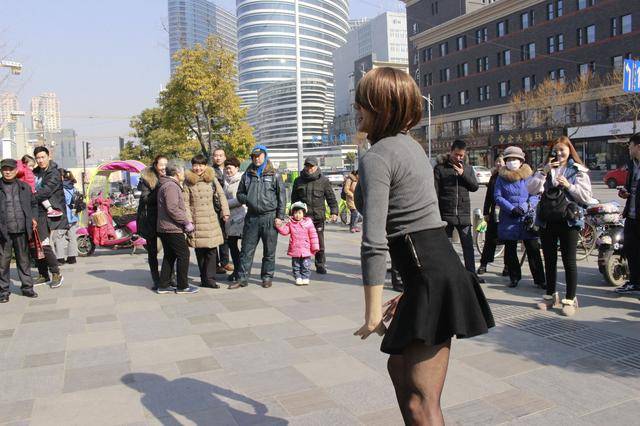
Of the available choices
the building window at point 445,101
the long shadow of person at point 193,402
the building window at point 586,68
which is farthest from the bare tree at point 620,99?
the long shadow of person at point 193,402

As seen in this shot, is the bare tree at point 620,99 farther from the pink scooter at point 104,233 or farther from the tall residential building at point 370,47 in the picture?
the tall residential building at point 370,47

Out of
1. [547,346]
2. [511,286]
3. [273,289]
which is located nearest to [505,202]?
[511,286]

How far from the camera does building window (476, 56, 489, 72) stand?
5492 centimetres

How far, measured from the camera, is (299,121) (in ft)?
79.2

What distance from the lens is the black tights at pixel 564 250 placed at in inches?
219

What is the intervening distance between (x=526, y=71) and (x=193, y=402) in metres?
52.1

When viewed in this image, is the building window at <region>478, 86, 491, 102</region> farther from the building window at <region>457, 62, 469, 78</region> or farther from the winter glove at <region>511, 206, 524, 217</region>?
the winter glove at <region>511, 206, 524, 217</region>

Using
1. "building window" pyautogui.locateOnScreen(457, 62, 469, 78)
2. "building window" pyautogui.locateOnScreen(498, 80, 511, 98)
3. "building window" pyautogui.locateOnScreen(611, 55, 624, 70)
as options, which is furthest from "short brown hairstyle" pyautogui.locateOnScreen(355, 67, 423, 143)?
"building window" pyautogui.locateOnScreen(457, 62, 469, 78)

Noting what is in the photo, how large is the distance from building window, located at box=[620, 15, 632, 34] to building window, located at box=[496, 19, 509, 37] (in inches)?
489

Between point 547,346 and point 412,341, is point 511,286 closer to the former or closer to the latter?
point 547,346

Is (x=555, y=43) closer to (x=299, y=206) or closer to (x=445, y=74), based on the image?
(x=445, y=74)

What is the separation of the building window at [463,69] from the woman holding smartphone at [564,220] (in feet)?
181

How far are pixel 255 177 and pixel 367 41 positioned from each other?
407ft

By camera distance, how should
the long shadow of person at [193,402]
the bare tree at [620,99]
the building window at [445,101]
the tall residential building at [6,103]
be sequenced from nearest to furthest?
the long shadow of person at [193,402] → the tall residential building at [6,103] → the bare tree at [620,99] → the building window at [445,101]
